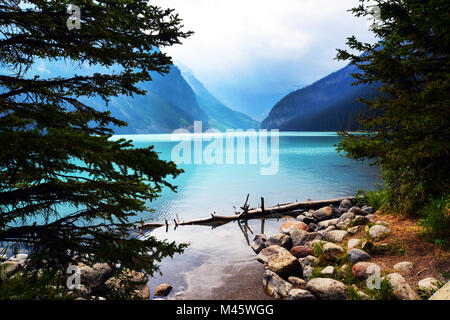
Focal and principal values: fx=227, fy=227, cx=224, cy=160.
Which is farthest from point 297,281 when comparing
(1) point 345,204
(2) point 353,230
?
(1) point 345,204

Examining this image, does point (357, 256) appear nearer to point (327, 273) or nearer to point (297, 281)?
point (327, 273)

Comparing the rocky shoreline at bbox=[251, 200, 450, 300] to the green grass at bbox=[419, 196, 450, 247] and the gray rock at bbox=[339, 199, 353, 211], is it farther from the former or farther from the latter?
the gray rock at bbox=[339, 199, 353, 211]

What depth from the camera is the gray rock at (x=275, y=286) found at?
6.45 meters

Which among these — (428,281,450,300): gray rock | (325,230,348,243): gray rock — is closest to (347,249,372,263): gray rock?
(325,230,348,243): gray rock

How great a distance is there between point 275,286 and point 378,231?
12.7 feet

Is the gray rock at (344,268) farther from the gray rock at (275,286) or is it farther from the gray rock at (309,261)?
the gray rock at (275,286)

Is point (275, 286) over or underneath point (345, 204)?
underneath

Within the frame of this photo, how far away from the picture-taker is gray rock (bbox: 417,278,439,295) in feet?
15.0

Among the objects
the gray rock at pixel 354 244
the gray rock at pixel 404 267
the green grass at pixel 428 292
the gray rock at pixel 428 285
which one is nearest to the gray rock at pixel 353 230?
the gray rock at pixel 354 244

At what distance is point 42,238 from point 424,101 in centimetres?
643

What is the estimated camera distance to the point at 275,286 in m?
6.70

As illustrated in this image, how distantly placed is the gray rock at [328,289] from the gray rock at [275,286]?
929 millimetres
